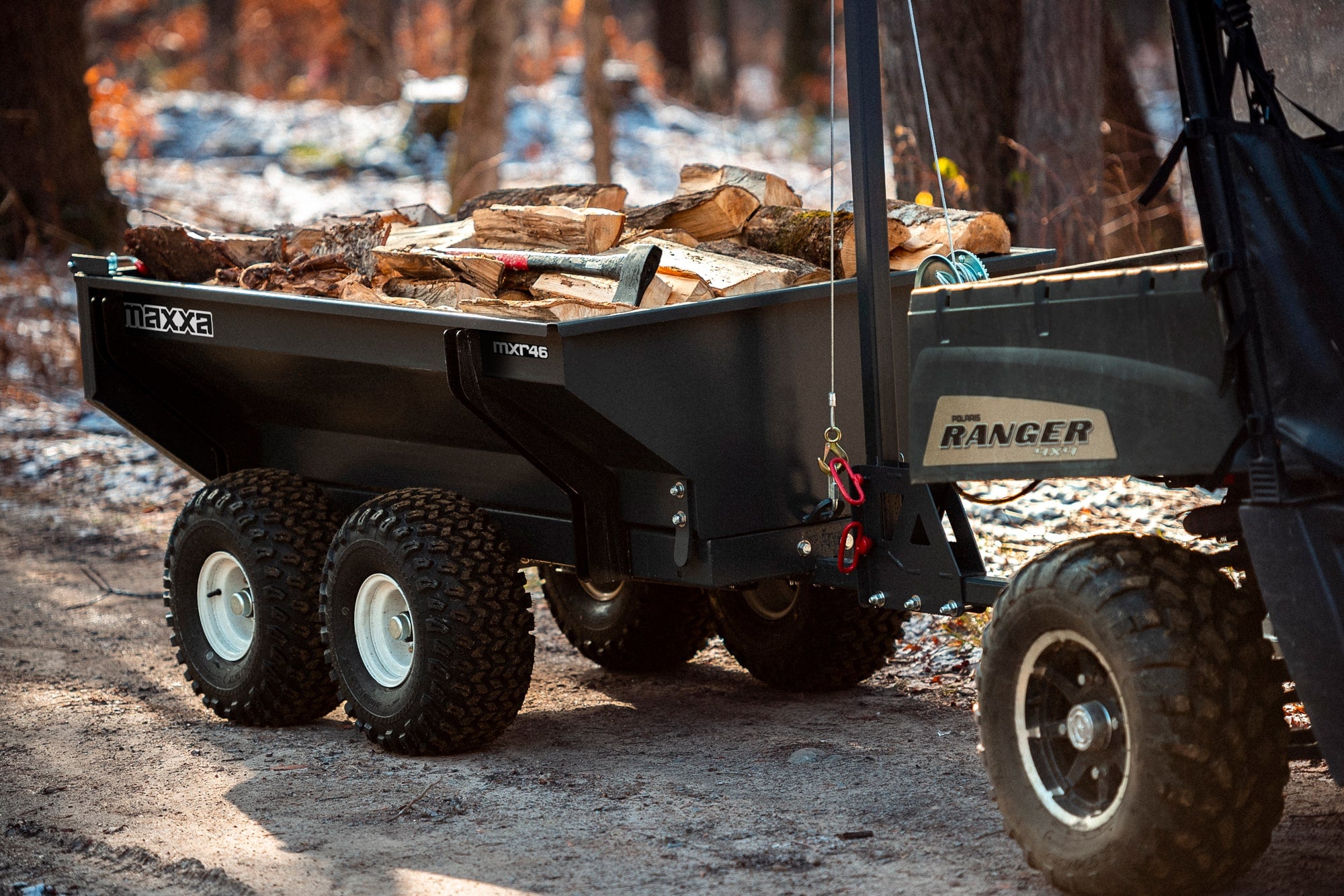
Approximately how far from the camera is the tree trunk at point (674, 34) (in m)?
27.1

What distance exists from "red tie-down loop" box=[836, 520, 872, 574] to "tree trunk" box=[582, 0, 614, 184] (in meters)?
8.11

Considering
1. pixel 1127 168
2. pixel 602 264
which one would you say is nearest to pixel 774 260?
pixel 602 264

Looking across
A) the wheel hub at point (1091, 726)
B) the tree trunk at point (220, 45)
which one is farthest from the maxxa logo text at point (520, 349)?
the tree trunk at point (220, 45)

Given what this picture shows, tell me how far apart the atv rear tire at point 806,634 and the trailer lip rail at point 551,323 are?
3.88 ft

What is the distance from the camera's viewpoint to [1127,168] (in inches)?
404

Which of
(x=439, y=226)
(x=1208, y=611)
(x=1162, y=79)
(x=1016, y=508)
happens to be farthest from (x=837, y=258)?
(x=1162, y=79)

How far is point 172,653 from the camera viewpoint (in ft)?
20.4

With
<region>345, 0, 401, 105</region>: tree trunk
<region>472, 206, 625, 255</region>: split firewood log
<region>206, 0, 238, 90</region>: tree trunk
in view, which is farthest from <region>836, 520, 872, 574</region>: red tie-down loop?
<region>206, 0, 238, 90</region>: tree trunk

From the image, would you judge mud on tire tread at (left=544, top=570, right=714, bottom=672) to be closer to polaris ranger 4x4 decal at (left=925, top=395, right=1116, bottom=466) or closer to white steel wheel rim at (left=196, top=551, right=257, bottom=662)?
white steel wheel rim at (left=196, top=551, right=257, bottom=662)

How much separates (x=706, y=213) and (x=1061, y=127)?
3931mm

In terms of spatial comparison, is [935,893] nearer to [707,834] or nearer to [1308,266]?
[707,834]

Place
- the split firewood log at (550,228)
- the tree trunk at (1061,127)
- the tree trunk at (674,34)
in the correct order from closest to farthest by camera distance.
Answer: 1. the split firewood log at (550,228)
2. the tree trunk at (1061,127)
3. the tree trunk at (674,34)

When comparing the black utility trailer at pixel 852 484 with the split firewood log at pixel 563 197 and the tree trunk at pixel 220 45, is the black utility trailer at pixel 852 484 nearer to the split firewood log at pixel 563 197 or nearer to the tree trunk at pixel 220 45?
the split firewood log at pixel 563 197

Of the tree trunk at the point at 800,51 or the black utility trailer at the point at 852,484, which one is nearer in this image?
the black utility trailer at the point at 852,484
